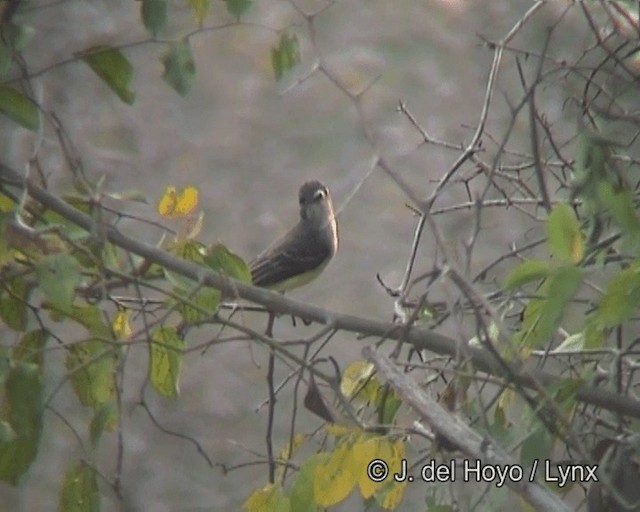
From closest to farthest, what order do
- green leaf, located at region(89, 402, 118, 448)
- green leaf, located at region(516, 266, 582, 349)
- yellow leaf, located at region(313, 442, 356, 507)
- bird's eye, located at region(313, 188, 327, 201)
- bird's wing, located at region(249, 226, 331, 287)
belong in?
green leaf, located at region(516, 266, 582, 349) → yellow leaf, located at region(313, 442, 356, 507) → green leaf, located at region(89, 402, 118, 448) → bird's wing, located at region(249, 226, 331, 287) → bird's eye, located at region(313, 188, 327, 201)

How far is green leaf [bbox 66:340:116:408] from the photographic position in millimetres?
1271

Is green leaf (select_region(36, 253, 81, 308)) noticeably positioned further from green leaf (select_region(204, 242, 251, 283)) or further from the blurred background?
the blurred background

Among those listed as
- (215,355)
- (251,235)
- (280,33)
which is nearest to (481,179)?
(251,235)

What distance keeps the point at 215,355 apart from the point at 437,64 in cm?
97

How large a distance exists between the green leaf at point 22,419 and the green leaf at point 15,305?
0.13 m

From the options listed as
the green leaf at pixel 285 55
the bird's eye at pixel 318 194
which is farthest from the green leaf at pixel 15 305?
the bird's eye at pixel 318 194

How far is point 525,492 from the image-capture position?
1.06m

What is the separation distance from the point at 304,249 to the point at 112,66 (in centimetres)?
139

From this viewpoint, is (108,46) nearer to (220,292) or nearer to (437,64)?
(220,292)

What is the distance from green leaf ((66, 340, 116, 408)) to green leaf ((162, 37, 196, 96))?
11.5 inches

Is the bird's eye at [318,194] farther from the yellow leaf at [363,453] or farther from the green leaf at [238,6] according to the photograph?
the yellow leaf at [363,453]

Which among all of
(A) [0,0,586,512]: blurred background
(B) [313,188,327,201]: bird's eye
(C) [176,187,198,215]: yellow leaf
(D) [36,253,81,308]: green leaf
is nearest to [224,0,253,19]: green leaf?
(C) [176,187,198,215]: yellow leaf

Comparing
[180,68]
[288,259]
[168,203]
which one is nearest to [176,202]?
[168,203]

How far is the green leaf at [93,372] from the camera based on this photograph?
4.17 ft
